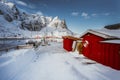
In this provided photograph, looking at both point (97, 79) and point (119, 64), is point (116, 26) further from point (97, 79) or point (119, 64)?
point (97, 79)

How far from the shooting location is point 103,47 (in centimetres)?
1552

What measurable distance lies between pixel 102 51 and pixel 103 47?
456mm

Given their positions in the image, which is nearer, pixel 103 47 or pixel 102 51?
pixel 103 47

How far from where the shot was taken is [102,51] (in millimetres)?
15664

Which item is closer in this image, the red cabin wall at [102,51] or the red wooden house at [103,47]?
the red cabin wall at [102,51]

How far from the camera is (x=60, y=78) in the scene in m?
10.2

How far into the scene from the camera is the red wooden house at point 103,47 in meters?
13.1

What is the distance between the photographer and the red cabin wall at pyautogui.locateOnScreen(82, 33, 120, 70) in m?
13.0

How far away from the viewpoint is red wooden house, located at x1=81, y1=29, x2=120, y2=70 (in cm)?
1315

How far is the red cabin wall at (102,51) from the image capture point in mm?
13017

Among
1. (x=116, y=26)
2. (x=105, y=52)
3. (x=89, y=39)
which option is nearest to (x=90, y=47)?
(x=89, y=39)

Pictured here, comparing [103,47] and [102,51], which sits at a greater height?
[103,47]

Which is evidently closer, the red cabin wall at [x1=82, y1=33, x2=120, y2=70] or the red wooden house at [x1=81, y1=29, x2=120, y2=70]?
the red cabin wall at [x1=82, y1=33, x2=120, y2=70]

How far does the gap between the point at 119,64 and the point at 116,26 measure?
897 inches
